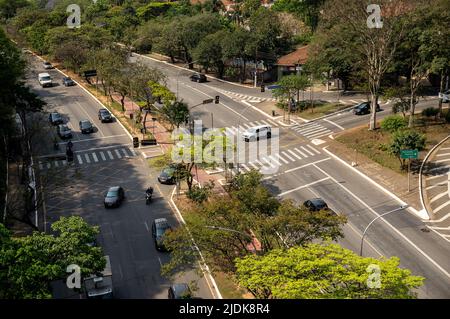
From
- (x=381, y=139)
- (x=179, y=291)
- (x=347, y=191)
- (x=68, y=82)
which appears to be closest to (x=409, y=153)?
(x=347, y=191)

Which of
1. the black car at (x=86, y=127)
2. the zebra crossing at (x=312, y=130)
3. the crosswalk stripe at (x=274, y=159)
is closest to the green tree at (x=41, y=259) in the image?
the crosswalk stripe at (x=274, y=159)

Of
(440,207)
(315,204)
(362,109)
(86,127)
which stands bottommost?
(440,207)

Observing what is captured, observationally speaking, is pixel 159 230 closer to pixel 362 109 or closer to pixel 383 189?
pixel 383 189
